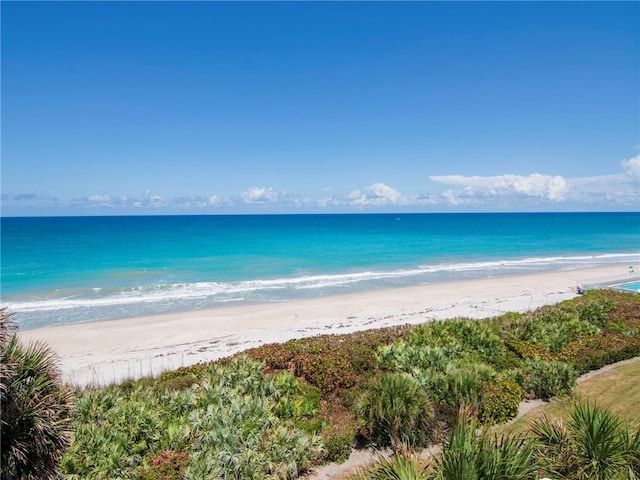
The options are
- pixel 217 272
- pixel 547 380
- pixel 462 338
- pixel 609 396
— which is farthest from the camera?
pixel 217 272

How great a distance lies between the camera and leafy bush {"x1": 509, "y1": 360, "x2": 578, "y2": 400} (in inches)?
408

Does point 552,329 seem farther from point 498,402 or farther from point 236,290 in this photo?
point 236,290

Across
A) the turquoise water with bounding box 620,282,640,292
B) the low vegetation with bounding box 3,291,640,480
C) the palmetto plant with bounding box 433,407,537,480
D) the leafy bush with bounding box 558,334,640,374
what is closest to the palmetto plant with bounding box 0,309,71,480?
the low vegetation with bounding box 3,291,640,480

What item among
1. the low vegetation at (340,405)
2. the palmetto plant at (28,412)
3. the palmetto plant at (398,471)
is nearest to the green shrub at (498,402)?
the low vegetation at (340,405)

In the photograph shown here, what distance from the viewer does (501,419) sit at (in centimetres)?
900

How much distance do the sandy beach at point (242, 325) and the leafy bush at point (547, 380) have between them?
31.8 ft

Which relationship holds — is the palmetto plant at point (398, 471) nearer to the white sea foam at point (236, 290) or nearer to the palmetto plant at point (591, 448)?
the palmetto plant at point (591, 448)

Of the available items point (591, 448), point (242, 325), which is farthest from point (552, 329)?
point (242, 325)

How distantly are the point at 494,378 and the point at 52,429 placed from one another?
9640 mm

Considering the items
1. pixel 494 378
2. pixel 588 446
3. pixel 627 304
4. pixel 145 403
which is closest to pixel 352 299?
pixel 627 304

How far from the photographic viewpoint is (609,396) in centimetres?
1027

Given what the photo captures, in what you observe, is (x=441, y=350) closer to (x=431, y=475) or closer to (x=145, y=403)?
(x=431, y=475)

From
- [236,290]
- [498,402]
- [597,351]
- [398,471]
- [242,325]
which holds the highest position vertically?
[398,471]

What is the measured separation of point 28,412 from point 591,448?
751cm
